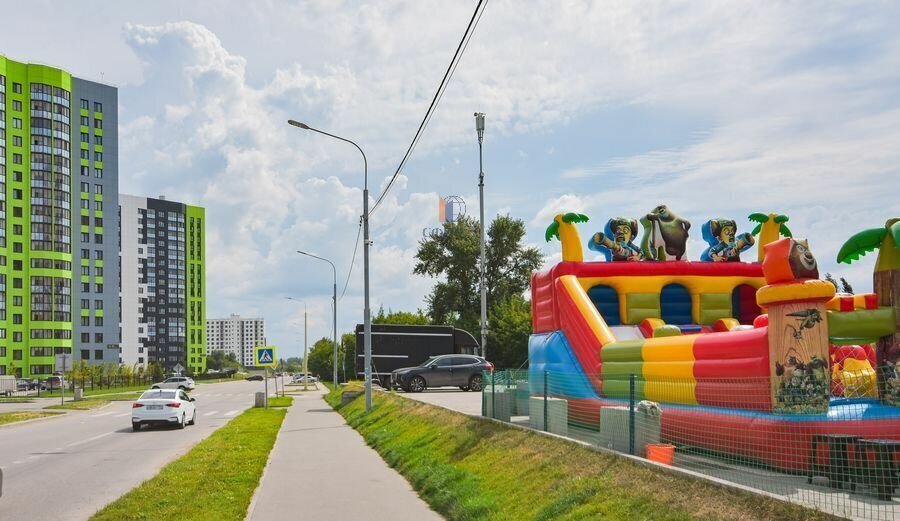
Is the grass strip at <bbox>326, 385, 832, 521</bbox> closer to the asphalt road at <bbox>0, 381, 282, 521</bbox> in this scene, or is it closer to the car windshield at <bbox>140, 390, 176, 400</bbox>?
the asphalt road at <bbox>0, 381, 282, 521</bbox>

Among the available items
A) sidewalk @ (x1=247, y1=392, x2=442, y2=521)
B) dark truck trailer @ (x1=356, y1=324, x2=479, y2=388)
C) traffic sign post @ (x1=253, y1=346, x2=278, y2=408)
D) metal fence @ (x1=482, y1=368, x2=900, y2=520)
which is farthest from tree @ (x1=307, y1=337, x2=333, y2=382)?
metal fence @ (x1=482, y1=368, x2=900, y2=520)

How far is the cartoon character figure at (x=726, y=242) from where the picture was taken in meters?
18.2

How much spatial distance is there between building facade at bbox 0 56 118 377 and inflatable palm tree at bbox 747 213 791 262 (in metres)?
87.3

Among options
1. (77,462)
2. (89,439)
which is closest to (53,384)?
(89,439)

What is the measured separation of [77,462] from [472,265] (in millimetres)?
48175

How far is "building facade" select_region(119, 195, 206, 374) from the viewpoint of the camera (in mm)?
139500

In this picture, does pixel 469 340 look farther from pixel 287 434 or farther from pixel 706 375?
pixel 706 375

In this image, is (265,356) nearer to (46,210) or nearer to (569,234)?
(569,234)

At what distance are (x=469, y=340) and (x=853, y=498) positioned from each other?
3508 cm

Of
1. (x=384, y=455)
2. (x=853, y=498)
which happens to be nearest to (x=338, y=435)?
(x=384, y=455)

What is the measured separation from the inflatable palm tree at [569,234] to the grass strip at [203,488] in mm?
7533

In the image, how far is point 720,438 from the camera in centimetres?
1059

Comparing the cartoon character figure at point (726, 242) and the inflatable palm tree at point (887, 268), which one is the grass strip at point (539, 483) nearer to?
the inflatable palm tree at point (887, 268)

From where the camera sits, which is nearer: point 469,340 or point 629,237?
point 629,237
